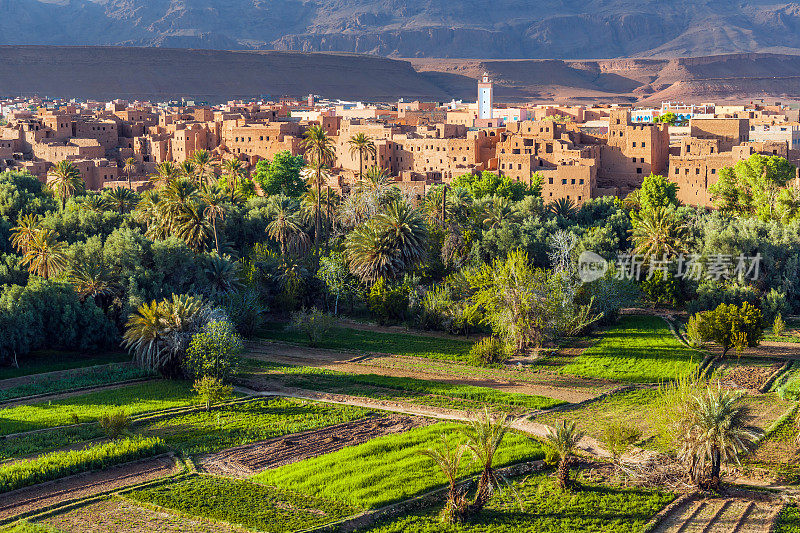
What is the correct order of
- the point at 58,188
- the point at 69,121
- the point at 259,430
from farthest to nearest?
the point at 69,121 < the point at 58,188 < the point at 259,430

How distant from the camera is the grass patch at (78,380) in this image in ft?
105

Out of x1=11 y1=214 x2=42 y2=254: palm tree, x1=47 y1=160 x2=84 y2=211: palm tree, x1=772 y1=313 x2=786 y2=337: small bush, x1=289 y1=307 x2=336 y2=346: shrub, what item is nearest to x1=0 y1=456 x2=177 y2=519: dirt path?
x1=289 y1=307 x2=336 y2=346: shrub

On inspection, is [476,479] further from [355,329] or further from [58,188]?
[58,188]

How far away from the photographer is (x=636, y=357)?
35.6 metres

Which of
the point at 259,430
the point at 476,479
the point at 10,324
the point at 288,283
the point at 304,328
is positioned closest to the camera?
the point at 476,479

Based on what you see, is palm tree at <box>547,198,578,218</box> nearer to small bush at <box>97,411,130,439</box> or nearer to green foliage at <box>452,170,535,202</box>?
green foliage at <box>452,170,535,202</box>

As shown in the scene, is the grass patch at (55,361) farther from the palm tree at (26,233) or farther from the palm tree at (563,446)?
the palm tree at (563,446)

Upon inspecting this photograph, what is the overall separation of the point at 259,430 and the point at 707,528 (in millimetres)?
12458

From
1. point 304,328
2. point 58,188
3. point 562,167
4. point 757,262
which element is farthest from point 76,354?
point 562,167

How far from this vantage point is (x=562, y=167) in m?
58.6

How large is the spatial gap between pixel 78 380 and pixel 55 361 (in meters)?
3.12

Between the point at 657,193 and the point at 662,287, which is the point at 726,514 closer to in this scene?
the point at 662,287

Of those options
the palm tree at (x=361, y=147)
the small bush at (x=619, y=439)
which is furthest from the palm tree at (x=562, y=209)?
the small bush at (x=619, y=439)

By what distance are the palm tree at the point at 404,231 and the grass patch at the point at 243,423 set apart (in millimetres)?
12977
